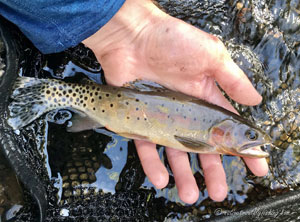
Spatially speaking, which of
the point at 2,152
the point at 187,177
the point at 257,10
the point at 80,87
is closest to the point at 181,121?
the point at 187,177

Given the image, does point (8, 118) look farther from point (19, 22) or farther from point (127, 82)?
point (127, 82)

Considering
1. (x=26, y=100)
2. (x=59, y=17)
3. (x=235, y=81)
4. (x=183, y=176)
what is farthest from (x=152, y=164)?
(x=59, y=17)

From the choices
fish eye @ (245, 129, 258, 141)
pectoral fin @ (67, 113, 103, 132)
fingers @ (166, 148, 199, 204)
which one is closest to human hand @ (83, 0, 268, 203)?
fingers @ (166, 148, 199, 204)

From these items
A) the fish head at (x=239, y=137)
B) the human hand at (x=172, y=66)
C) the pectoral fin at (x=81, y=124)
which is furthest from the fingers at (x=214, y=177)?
the pectoral fin at (x=81, y=124)

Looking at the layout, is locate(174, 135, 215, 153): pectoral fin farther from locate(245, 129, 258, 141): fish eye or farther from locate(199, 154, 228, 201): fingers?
locate(245, 129, 258, 141): fish eye

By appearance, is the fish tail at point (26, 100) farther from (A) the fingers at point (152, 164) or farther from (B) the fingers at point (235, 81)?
(B) the fingers at point (235, 81)

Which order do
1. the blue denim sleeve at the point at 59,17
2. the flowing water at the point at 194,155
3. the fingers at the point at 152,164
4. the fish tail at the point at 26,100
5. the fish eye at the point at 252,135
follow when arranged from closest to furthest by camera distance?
the blue denim sleeve at the point at 59,17
the fish eye at the point at 252,135
the fingers at the point at 152,164
the fish tail at the point at 26,100
the flowing water at the point at 194,155

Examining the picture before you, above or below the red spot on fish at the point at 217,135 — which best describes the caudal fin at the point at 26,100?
below
